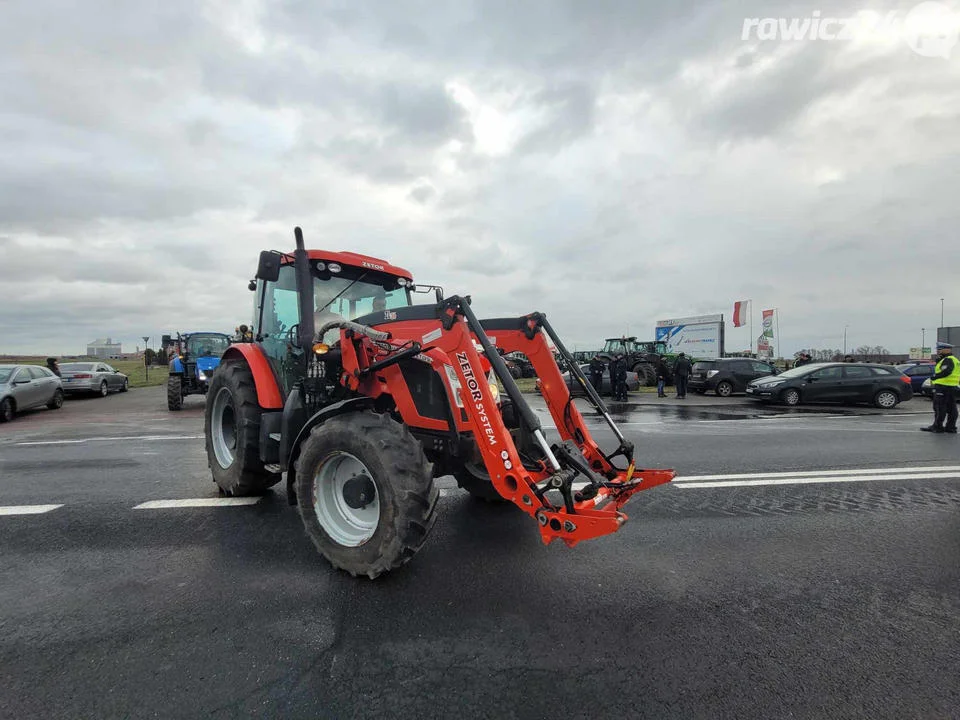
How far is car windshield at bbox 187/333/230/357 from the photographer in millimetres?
15228

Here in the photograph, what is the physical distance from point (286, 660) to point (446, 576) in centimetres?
111

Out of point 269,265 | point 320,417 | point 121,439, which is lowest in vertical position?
point 121,439

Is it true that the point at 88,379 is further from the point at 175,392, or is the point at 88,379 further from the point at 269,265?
the point at 269,265

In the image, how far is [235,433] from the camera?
16.1ft

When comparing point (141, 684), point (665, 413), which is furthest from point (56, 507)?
point (665, 413)

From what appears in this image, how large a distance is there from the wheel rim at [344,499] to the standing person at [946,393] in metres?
11.0

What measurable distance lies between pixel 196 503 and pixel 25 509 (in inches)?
59.5

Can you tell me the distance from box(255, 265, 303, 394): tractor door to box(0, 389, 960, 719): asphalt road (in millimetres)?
1303

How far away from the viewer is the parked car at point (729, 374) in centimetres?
1891

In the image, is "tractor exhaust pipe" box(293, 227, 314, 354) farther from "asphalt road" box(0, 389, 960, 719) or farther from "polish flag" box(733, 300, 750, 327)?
"polish flag" box(733, 300, 750, 327)

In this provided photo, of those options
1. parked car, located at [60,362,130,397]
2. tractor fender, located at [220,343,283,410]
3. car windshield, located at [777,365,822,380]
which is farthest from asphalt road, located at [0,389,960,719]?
parked car, located at [60,362,130,397]

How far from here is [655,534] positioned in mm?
4016

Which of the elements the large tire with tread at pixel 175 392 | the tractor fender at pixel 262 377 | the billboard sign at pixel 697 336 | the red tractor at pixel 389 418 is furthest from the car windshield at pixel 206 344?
the billboard sign at pixel 697 336

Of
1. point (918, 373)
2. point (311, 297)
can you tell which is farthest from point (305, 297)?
point (918, 373)
